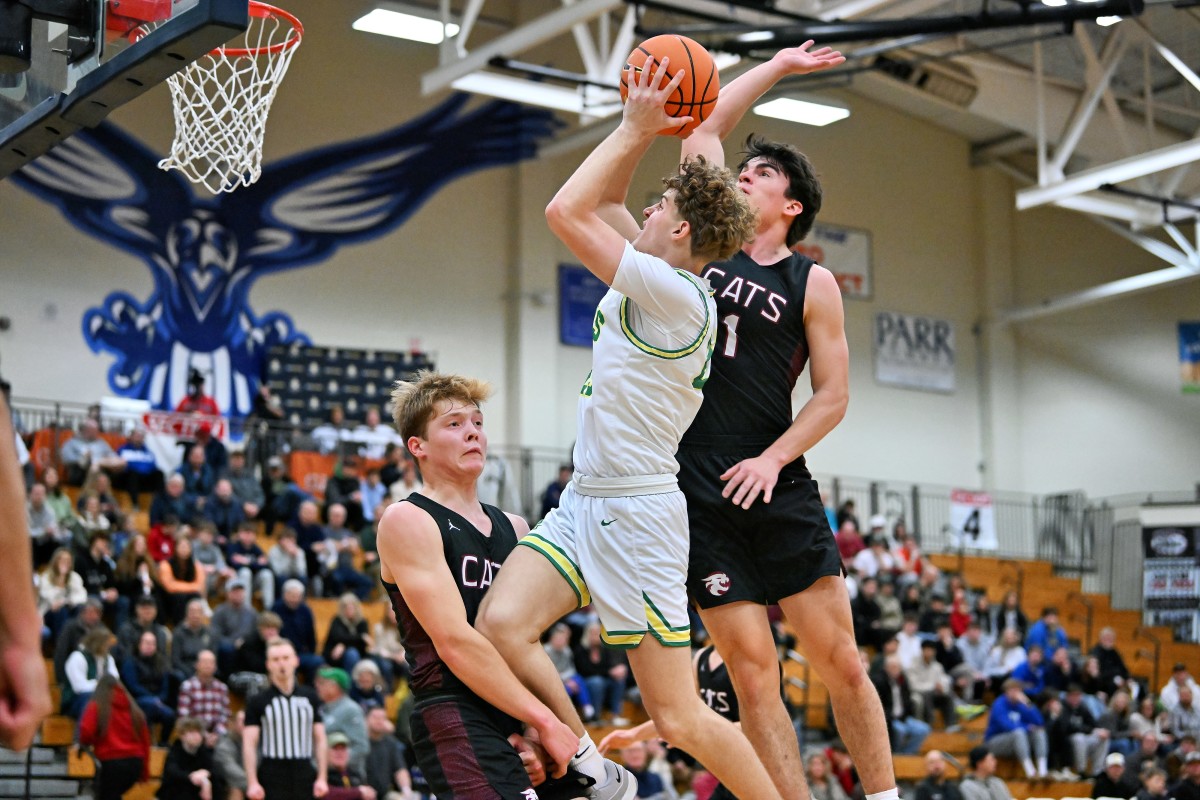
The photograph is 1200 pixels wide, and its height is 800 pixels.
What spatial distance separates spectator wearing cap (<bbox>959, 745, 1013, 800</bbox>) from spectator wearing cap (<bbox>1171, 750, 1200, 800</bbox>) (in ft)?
8.12

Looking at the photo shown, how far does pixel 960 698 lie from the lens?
796 inches

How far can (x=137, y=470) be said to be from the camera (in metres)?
18.9

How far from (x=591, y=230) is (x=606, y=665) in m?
12.6

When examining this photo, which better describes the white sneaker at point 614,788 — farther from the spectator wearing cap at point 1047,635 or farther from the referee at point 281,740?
the spectator wearing cap at point 1047,635

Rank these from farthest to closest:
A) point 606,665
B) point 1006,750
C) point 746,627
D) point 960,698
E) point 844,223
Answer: point 844,223, point 960,698, point 1006,750, point 606,665, point 746,627

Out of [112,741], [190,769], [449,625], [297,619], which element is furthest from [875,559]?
[449,625]

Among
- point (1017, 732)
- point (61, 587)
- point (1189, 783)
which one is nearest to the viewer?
point (61, 587)

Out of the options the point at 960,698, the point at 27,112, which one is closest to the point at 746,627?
the point at 27,112

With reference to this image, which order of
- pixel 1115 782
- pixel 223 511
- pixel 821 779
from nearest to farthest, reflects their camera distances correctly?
pixel 821 779 → pixel 1115 782 → pixel 223 511

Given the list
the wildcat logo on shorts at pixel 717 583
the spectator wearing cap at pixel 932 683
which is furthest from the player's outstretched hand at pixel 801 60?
the spectator wearing cap at pixel 932 683

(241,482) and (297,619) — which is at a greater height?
(241,482)

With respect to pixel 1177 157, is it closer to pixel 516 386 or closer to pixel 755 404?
pixel 516 386

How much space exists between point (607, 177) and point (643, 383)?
0.70 m

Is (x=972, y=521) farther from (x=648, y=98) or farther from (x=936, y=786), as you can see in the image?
(x=648, y=98)
